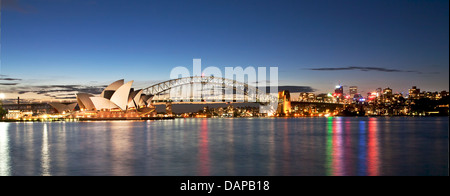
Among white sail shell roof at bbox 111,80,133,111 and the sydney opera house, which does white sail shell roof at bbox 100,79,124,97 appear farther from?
white sail shell roof at bbox 111,80,133,111

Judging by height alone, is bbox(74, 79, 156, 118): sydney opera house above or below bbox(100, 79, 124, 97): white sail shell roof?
below

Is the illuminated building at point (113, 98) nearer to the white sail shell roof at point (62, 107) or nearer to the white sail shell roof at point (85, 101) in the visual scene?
the white sail shell roof at point (85, 101)

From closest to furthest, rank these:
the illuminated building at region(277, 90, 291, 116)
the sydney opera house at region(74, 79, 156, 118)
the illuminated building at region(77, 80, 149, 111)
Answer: the illuminated building at region(77, 80, 149, 111) → the sydney opera house at region(74, 79, 156, 118) → the illuminated building at region(277, 90, 291, 116)

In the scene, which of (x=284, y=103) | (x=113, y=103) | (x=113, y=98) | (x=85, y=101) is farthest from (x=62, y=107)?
(x=284, y=103)

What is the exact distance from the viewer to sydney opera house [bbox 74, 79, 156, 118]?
76.4m

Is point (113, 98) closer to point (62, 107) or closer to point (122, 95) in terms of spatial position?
point (122, 95)

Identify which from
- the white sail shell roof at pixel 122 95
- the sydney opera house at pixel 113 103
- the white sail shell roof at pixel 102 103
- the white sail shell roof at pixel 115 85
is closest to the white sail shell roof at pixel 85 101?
the sydney opera house at pixel 113 103

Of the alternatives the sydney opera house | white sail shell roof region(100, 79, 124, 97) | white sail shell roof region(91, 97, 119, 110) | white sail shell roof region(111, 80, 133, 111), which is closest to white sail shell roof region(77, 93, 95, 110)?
the sydney opera house

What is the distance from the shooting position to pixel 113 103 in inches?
3152

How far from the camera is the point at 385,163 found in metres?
17.0

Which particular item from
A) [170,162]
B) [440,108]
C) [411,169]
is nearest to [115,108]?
[170,162]
